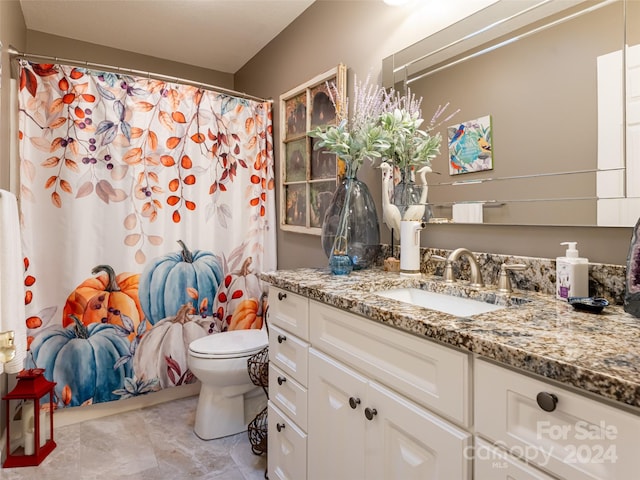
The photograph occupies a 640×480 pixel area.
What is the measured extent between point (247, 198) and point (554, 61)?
73.7 inches

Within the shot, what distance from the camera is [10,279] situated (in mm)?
1185

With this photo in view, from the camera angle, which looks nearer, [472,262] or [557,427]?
[557,427]

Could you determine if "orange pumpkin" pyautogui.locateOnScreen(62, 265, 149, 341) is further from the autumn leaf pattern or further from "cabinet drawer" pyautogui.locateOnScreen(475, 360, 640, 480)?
"cabinet drawer" pyautogui.locateOnScreen(475, 360, 640, 480)

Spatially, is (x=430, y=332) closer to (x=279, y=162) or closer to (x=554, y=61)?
(x=554, y=61)

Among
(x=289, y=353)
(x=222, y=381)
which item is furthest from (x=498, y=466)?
(x=222, y=381)

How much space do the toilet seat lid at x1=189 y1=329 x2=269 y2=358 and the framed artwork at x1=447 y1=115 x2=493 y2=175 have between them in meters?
1.32

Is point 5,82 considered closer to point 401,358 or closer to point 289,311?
point 289,311

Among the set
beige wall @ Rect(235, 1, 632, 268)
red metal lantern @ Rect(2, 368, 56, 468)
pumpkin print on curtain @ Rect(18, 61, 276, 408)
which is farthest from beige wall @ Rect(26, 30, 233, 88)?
red metal lantern @ Rect(2, 368, 56, 468)

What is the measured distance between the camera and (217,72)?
3.26 meters

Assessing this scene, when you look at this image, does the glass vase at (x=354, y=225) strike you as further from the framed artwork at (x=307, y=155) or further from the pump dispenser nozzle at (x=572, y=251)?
the pump dispenser nozzle at (x=572, y=251)

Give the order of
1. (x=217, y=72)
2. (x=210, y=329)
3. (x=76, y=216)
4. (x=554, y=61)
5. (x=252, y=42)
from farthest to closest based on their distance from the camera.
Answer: (x=217, y=72), (x=252, y=42), (x=210, y=329), (x=76, y=216), (x=554, y=61)

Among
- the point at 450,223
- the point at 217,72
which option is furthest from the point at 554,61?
the point at 217,72

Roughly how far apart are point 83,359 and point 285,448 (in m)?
1.34

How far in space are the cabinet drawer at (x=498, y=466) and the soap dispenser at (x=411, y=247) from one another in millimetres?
799
